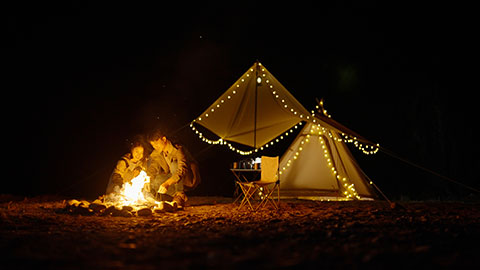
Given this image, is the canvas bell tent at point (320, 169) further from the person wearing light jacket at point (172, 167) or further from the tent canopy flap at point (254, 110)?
the person wearing light jacket at point (172, 167)

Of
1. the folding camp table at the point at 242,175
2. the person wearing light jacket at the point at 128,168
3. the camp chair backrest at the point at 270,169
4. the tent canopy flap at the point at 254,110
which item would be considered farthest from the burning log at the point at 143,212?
the tent canopy flap at the point at 254,110

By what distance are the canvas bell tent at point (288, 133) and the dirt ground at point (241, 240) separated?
5.47ft

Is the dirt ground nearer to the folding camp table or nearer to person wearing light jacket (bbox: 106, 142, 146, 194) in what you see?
person wearing light jacket (bbox: 106, 142, 146, 194)

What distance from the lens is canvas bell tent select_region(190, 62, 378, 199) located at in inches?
217

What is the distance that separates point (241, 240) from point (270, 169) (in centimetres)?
241

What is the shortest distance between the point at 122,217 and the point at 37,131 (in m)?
5.60

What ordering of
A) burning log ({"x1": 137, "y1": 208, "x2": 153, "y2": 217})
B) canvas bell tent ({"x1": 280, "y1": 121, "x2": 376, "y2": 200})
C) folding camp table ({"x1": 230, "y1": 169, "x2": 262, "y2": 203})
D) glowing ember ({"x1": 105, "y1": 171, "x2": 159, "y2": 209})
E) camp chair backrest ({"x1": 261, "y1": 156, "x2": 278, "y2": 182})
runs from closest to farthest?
1. burning log ({"x1": 137, "y1": 208, "x2": 153, "y2": 217})
2. glowing ember ({"x1": 105, "y1": 171, "x2": 159, "y2": 209})
3. camp chair backrest ({"x1": 261, "y1": 156, "x2": 278, "y2": 182})
4. folding camp table ({"x1": 230, "y1": 169, "x2": 262, "y2": 203})
5. canvas bell tent ({"x1": 280, "y1": 121, "x2": 376, "y2": 200})

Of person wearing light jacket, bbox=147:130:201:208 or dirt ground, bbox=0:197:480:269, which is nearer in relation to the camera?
dirt ground, bbox=0:197:480:269

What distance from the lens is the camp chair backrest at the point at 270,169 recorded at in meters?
5.04

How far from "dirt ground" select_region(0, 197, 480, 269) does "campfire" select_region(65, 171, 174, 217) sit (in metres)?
0.12

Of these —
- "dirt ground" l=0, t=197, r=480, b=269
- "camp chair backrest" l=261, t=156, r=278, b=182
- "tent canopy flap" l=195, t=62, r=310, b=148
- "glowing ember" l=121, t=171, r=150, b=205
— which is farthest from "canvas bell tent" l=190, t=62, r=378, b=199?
"dirt ground" l=0, t=197, r=480, b=269

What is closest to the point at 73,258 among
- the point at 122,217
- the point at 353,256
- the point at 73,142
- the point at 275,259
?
the point at 275,259

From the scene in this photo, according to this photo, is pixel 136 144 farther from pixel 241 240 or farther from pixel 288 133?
pixel 241 240

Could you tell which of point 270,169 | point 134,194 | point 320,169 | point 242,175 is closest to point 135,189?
point 134,194
